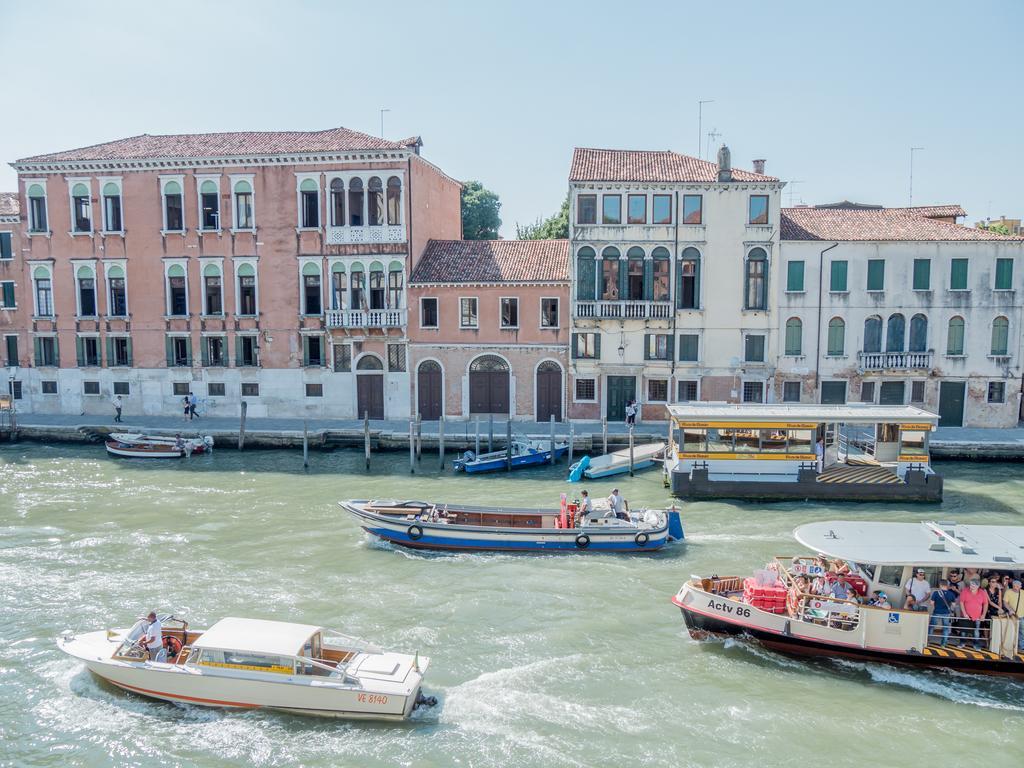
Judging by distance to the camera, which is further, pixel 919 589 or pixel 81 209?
pixel 81 209

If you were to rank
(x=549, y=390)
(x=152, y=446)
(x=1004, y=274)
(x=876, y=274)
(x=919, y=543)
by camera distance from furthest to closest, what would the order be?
(x=549, y=390) → (x=876, y=274) → (x=1004, y=274) → (x=152, y=446) → (x=919, y=543)

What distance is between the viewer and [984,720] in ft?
37.8

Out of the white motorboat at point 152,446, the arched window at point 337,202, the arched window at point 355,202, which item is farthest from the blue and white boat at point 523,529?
the arched window at point 337,202

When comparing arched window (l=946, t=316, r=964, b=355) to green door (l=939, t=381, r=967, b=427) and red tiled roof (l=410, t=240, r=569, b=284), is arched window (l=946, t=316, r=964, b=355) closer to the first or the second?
green door (l=939, t=381, r=967, b=427)

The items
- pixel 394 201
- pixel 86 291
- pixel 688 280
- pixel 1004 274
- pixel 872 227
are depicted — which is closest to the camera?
pixel 1004 274

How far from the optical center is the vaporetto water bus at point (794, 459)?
886 inches

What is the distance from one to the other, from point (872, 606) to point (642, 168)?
2100 cm

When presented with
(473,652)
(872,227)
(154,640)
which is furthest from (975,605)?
(872,227)

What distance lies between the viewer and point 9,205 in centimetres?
3584

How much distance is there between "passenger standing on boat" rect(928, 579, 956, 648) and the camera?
500 inches

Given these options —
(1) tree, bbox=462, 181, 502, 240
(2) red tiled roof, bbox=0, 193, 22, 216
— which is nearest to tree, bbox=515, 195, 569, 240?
(1) tree, bbox=462, 181, 502, 240

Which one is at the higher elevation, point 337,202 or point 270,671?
point 337,202

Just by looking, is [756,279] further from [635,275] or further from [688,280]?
[635,275]

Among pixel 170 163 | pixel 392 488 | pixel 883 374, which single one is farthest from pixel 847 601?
pixel 170 163
